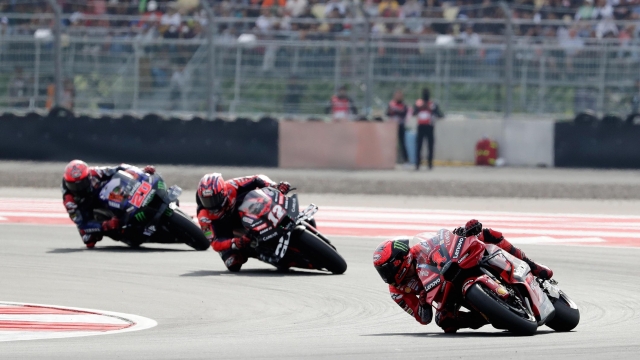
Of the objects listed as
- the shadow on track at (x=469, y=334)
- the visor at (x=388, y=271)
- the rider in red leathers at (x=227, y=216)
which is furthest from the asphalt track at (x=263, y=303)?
the visor at (x=388, y=271)

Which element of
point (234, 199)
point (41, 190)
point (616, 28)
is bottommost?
point (41, 190)

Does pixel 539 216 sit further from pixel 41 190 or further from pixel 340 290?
pixel 41 190

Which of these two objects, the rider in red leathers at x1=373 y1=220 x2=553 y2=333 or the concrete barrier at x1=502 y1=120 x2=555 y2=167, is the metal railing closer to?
the concrete barrier at x1=502 y1=120 x2=555 y2=167

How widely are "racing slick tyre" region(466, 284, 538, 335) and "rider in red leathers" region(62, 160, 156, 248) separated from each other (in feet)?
20.4

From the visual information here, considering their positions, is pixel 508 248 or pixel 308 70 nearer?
pixel 508 248

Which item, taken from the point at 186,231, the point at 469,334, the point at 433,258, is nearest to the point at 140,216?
the point at 186,231

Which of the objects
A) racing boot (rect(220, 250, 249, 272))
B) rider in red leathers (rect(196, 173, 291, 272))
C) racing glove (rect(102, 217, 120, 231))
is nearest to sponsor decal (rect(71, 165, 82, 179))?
racing glove (rect(102, 217, 120, 231))

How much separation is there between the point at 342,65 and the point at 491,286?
14531 mm

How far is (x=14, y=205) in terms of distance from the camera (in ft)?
55.2

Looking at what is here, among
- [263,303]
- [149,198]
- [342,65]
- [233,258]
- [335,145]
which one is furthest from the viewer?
[335,145]

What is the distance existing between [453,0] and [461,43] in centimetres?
241

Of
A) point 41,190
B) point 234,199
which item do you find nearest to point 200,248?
point 234,199

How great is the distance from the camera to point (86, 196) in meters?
12.4

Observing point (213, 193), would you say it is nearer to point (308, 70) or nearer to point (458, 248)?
point (458, 248)
